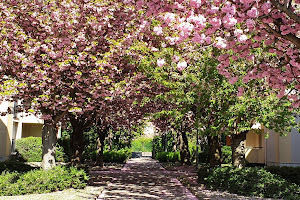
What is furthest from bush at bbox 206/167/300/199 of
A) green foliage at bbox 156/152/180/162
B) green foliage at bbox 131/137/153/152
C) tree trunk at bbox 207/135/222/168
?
green foliage at bbox 131/137/153/152

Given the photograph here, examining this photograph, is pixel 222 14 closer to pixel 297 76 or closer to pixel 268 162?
pixel 297 76

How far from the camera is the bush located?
1184 centimetres

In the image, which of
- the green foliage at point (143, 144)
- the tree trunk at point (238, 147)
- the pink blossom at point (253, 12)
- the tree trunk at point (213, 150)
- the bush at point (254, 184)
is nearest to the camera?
the pink blossom at point (253, 12)

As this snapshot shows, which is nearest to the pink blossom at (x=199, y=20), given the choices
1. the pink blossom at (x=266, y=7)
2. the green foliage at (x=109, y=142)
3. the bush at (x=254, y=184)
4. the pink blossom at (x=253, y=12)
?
the pink blossom at (x=253, y=12)

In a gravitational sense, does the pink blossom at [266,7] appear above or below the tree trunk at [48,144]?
above

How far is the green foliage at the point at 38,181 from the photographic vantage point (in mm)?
11578

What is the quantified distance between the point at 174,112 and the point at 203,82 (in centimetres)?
237

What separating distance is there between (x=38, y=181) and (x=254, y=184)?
26.9 ft

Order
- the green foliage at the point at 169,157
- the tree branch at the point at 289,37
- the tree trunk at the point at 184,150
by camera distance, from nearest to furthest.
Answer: the tree branch at the point at 289,37 < the tree trunk at the point at 184,150 < the green foliage at the point at 169,157

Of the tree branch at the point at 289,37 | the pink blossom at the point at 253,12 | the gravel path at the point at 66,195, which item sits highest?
the pink blossom at the point at 253,12

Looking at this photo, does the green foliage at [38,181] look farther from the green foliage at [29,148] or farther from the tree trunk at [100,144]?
the green foliage at [29,148]

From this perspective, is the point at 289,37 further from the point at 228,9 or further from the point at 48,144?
the point at 48,144

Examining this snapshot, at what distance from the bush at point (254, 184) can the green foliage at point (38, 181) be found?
5888 millimetres

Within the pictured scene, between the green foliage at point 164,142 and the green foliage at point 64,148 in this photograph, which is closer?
the green foliage at point 64,148
